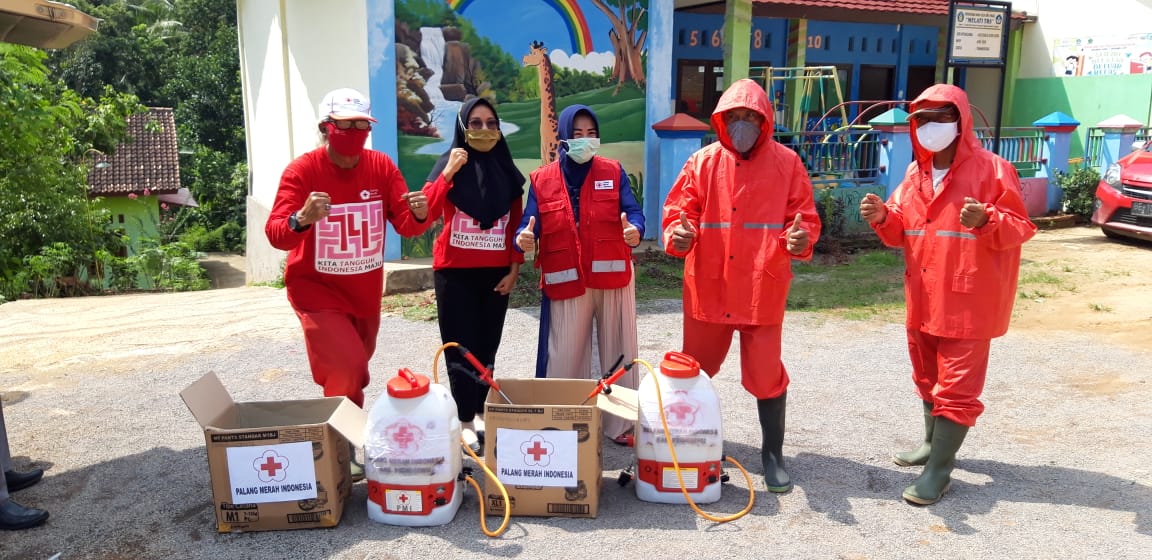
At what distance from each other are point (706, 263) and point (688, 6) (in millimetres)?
11181

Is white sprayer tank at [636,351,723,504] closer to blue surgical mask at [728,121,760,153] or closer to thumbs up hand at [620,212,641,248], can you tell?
thumbs up hand at [620,212,641,248]

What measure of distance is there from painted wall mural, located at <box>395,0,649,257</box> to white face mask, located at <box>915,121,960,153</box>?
633 cm

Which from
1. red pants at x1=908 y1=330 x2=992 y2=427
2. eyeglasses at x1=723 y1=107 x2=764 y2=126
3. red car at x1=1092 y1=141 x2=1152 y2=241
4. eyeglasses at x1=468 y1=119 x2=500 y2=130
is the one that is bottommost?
red pants at x1=908 y1=330 x2=992 y2=427

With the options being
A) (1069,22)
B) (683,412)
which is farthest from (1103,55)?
(683,412)

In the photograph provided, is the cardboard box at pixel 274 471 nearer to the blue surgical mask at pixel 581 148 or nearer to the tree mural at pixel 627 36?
the blue surgical mask at pixel 581 148

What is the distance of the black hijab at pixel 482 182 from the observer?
4.31 m

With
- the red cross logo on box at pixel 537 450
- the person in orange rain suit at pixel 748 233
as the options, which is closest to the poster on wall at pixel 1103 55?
the person in orange rain suit at pixel 748 233

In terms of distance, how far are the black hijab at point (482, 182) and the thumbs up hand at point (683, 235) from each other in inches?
36.6

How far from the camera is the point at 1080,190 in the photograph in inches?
523

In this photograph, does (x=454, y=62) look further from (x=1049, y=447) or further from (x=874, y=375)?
(x=1049, y=447)

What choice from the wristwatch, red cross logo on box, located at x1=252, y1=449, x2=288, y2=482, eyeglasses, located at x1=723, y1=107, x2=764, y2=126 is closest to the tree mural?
eyeglasses, located at x1=723, y1=107, x2=764, y2=126

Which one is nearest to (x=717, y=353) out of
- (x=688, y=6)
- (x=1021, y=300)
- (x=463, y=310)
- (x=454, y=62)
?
(x=463, y=310)

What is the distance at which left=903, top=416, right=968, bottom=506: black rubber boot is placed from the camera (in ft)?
12.7

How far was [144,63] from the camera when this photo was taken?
32.0 meters
